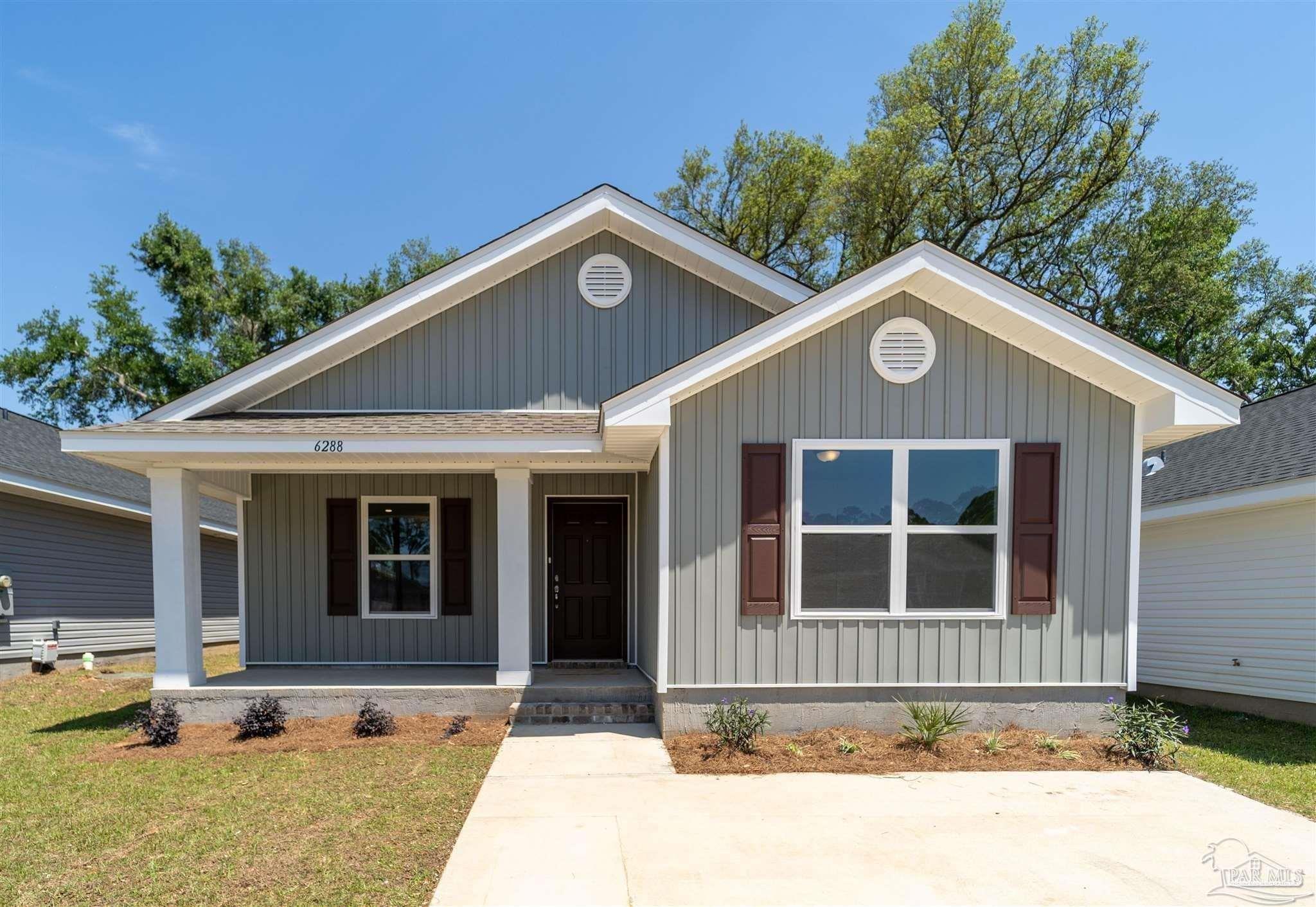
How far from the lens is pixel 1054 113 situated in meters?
16.4

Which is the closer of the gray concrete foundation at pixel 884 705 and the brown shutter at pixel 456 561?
the gray concrete foundation at pixel 884 705

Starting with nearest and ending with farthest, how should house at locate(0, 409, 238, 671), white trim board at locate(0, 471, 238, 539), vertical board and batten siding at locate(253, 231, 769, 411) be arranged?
vertical board and batten siding at locate(253, 231, 769, 411) < white trim board at locate(0, 471, 238, 539) < house at locate(0, 409, 238, 671)

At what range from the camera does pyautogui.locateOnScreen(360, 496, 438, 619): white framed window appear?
8414mm

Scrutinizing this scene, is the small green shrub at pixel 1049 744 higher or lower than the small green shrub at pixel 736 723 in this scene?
lower

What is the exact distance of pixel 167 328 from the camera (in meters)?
23.1

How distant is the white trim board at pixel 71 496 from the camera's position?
920 cm

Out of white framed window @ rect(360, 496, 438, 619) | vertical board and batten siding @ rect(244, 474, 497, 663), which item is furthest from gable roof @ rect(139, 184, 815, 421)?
white framed window @ rect(360, 496, 438, 619)

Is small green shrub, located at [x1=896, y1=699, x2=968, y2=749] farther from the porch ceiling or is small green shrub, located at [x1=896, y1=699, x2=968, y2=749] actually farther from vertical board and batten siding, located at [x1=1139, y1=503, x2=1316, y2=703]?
vertical board and batten siding, located at [x1=1139, y1=503, x2=1316, y2=703]

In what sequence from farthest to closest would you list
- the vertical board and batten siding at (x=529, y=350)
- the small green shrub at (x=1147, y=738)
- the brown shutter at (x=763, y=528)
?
1. the vertical board and batten siding at (x=529, y=350)
2. the brown shutter at (x=763, y=528)
3. the small green shrub at (x=1147, y=738)

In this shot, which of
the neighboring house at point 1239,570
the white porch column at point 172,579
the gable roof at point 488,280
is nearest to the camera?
the white porch column at point 172,579

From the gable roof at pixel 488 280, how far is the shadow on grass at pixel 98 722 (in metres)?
3.39

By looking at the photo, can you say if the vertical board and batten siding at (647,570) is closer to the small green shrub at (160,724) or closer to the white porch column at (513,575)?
the white porch column at (513,575)

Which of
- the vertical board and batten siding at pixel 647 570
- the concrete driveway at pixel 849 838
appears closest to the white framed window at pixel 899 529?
the vertical board and batten siding at pixel 647 570

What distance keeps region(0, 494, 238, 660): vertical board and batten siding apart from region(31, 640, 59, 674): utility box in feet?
0.27
